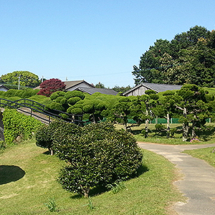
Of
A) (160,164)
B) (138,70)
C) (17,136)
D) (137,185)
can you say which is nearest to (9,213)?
(137,185)

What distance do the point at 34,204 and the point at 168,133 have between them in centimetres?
1665

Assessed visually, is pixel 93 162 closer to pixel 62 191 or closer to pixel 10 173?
pixel 62 191

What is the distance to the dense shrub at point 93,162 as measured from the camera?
1034cm

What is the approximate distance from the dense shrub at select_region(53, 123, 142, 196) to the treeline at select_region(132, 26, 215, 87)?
4140 centimetres

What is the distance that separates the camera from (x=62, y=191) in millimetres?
12664

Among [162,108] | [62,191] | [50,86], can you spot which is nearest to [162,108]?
[162,108]

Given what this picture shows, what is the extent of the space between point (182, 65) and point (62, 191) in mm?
47585

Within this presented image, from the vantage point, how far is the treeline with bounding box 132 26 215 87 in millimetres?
51781

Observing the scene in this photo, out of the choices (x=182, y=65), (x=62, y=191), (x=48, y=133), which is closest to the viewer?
(x=62, y=191)

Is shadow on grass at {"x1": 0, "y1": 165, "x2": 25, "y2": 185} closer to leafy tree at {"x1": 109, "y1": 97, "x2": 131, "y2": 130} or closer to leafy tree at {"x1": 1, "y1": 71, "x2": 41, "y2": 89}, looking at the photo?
leafy tree at {"x1": 109, "y1": 97, "x2": 131, "y2": 130}

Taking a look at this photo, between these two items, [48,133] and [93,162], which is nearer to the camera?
[93,162]

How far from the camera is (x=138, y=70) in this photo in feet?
260

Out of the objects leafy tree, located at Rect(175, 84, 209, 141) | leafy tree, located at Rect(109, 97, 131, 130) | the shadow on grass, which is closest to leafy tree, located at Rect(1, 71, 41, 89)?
leafy tree, located at Rect(109, 97, 131, 130)

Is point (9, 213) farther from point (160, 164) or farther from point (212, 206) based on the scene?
point (160, 164)
